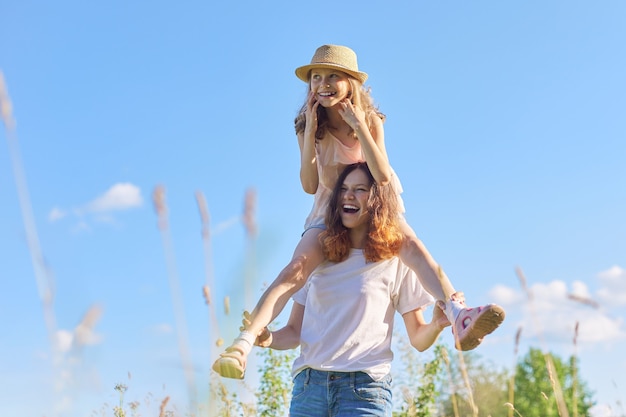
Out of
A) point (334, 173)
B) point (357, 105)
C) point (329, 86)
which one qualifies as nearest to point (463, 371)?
point (334, 173)

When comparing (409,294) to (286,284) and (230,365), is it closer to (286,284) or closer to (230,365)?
(286,284)

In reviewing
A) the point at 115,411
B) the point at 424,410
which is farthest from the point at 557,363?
the point at 115,411

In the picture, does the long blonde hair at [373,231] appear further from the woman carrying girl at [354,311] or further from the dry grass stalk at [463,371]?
the dry grass stalk at [463,371]

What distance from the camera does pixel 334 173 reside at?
13.3ft

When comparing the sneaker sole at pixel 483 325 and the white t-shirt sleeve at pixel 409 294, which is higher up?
the white t-shirt sleeve at pixel 409 294

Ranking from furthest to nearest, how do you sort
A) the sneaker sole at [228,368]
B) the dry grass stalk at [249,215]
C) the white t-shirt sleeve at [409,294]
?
the white t-shirt sleeve at [409,294], the sneaker sole at [228,368], the dry grass stalk at [249,215]

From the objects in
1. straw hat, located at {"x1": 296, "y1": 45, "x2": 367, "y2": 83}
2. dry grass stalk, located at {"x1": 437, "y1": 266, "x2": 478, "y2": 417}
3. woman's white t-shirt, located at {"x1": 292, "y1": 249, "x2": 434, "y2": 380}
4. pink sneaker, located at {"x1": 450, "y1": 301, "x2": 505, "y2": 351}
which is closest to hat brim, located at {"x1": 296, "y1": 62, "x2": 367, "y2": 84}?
straw hat, located at {"x1": 296, "y1": 45, "x2": 367, "y2": 83}

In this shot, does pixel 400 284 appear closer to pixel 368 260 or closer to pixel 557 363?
pixel 368 260

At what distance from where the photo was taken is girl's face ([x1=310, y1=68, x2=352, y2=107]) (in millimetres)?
4203

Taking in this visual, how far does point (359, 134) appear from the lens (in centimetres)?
385

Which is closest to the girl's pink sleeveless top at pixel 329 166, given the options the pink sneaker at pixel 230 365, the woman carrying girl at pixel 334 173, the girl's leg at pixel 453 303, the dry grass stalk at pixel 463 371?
the woman carrying girl at pixel 334 173

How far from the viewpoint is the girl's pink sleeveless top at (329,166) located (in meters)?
3.96

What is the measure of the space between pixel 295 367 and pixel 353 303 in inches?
→ 15.7

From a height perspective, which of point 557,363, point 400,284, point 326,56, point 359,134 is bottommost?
point 400,284
